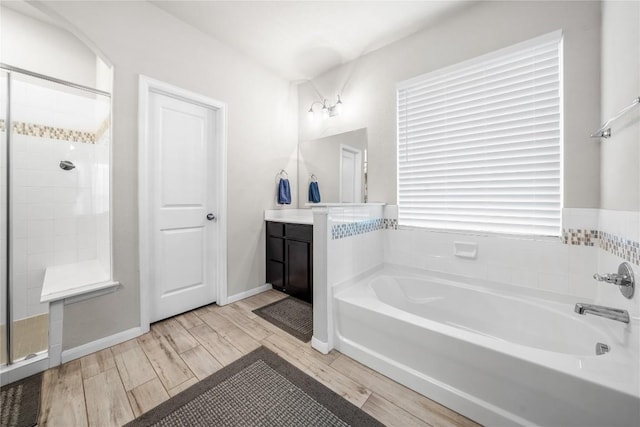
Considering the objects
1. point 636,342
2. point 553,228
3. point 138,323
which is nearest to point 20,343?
point 138,323

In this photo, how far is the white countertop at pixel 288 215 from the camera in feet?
8.45

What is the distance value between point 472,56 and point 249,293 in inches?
116

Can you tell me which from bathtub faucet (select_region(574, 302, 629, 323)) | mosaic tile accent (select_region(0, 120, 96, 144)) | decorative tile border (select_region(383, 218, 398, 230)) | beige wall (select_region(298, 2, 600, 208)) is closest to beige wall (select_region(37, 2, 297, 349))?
beige wall (select_region(298, 2, 600, 208))

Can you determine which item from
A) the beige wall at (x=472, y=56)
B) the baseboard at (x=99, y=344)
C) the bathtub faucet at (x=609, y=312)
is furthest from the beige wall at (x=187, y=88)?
the bathtub faucet at (x=609, y=312)

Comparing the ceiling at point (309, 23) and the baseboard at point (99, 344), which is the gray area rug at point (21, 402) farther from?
the ceiling at point (309, 23)

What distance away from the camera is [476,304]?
5.72 ft

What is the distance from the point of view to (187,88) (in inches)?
81.2

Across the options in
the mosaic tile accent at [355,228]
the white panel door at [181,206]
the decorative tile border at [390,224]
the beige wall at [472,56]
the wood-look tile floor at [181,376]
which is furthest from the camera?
the decorative tile border at [390,224]

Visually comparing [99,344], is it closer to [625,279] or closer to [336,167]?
[336,167]

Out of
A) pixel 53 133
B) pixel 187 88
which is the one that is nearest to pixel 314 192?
pixel 187 88

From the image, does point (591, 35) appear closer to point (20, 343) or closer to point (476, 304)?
point (476, 304)

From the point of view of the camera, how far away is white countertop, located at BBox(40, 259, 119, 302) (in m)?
1.50

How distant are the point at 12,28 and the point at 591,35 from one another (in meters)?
4.00

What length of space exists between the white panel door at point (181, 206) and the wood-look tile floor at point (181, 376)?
0.33 metres
